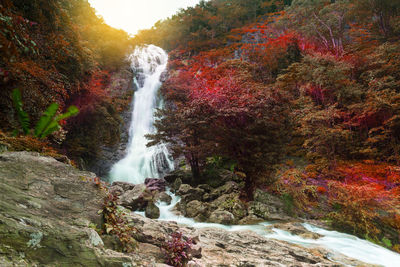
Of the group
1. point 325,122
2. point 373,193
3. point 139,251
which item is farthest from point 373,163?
point 139,251

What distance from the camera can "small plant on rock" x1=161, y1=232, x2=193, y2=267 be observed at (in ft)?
7.77

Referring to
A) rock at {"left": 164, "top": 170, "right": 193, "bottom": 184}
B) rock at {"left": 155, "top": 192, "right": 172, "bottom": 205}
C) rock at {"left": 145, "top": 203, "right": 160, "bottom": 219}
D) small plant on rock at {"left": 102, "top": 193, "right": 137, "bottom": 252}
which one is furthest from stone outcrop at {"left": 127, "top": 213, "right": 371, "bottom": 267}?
rock at {"left": 164, "top": 170, "right": 193, "bottom": 184}

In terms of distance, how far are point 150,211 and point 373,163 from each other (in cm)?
990

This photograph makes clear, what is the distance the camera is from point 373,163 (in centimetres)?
862

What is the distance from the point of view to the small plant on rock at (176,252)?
2.37 meters

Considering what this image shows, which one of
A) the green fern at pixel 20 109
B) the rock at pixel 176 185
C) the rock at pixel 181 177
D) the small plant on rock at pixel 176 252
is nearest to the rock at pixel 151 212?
the rock at pixel 176 185

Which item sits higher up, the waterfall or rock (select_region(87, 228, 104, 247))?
the waterfall

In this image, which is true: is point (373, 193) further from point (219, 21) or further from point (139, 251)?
point (219, 21)

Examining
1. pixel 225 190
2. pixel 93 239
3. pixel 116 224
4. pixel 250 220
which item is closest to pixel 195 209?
pixel 225 190

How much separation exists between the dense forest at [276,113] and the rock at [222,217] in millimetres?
1421

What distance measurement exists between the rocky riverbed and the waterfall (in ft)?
24.0

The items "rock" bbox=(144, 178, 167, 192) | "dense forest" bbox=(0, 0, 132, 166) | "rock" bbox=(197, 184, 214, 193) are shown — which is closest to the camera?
"dense forest" bbox=(0, 0, 132, 166)

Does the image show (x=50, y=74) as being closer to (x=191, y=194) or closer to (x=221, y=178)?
(x=191, y=194)

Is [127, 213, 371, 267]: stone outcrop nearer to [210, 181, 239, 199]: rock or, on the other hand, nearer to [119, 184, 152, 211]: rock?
[210, 181, 239, 199]: rock
